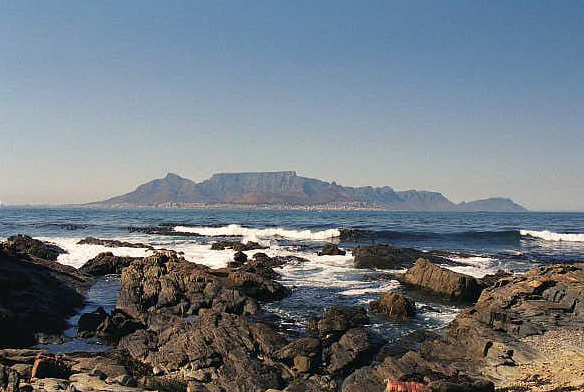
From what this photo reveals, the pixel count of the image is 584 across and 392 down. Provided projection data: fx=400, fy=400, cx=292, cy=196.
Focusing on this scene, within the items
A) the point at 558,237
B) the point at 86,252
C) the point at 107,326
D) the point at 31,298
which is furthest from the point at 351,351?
the point at 558,237

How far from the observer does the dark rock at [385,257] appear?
116ft

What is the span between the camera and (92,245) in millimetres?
47219

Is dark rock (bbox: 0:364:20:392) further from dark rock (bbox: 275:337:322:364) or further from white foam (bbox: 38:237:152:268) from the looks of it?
white foam (bbox: 38:237:152:268)

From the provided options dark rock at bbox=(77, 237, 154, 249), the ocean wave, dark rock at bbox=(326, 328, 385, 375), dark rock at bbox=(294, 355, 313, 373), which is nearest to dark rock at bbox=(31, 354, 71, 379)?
dark rock at bbox=(294, 355, 313, 373)

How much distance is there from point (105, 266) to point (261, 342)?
21155 millimetres

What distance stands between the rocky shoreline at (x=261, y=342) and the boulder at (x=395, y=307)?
0.19 ft

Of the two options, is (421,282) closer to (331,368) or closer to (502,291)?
(502,291)

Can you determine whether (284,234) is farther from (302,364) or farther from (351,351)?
(302,364)

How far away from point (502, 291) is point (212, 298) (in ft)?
47.4

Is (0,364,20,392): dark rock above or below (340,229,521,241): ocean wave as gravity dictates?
above

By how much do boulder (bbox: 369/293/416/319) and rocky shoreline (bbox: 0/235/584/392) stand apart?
0.19ft

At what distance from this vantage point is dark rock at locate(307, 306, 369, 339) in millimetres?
17072

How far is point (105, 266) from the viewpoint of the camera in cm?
3111

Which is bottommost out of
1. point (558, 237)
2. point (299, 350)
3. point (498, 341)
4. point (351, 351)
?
point (558, 237)
